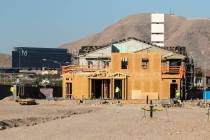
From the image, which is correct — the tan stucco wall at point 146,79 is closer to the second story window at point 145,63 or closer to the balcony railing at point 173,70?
the second story window at point 145,63

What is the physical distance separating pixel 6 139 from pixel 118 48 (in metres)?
45.6

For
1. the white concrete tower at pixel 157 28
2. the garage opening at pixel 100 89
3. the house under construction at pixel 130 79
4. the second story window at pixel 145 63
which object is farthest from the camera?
the garage opening at pixel 100 89

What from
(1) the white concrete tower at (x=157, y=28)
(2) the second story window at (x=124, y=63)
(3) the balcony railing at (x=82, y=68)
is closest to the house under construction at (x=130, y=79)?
(2) the second story window at (x=124, y=63)

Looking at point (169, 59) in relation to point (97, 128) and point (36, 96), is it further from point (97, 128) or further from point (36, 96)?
point (97, 128)

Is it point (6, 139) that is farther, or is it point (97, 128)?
point (97, 128)

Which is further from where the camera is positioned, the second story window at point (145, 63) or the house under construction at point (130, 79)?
the second story window at point (145, 63)

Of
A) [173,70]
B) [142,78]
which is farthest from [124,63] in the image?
[173,70]

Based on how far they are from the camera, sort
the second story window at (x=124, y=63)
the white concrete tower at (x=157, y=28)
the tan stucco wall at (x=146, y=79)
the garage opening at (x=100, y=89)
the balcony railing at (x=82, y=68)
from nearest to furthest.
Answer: the white concrete tower at (x=157, y=28) → the tan stucco wall at (x=146, y=79) → the second story window at (x=124, y=63) → the garage opening at (x=100, y=89) → the balcony railing at (x=82, y=68)

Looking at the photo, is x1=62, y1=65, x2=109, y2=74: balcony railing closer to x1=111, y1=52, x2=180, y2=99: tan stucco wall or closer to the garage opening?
the garage opening

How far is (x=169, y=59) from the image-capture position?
65.6 metres

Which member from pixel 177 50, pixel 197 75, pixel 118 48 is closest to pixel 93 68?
pixel 118 48

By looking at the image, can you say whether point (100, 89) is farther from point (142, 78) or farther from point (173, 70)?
point (173, 70)

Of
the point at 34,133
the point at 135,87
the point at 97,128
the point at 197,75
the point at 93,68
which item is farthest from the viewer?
the point at 197,75

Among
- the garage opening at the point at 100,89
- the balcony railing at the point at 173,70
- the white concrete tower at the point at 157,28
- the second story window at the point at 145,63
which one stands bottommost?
the garage opening at the point at 100,89
